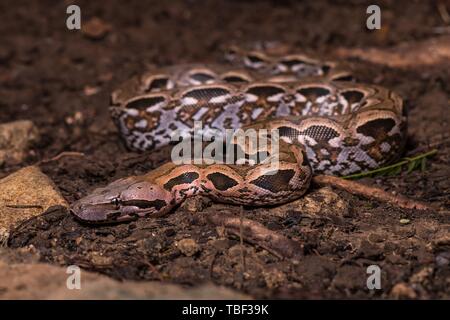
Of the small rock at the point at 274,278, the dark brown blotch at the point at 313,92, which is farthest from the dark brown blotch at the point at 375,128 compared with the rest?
the small rock at the point at 274,278

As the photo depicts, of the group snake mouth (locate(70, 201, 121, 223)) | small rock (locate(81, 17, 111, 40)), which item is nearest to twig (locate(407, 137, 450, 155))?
snake mouth (locate(70, 201, 121, 223))

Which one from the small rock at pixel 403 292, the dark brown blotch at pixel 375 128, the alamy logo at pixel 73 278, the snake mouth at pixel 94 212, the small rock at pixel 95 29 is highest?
the small rock at pixel 95 29

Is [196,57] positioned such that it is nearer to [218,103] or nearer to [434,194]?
[218,103]

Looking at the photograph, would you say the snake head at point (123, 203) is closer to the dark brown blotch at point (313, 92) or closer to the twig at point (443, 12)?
the dark brown blotch at point (313, 92)

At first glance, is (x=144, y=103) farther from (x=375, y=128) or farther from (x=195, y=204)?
(x=375, y=128)

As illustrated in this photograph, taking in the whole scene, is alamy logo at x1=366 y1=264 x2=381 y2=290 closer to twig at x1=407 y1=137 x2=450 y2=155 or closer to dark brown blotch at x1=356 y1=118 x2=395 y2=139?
dark brown blotch at x1=356 y1=118 x2=395 y2=139

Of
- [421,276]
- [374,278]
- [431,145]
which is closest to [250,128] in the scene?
[431,145]
